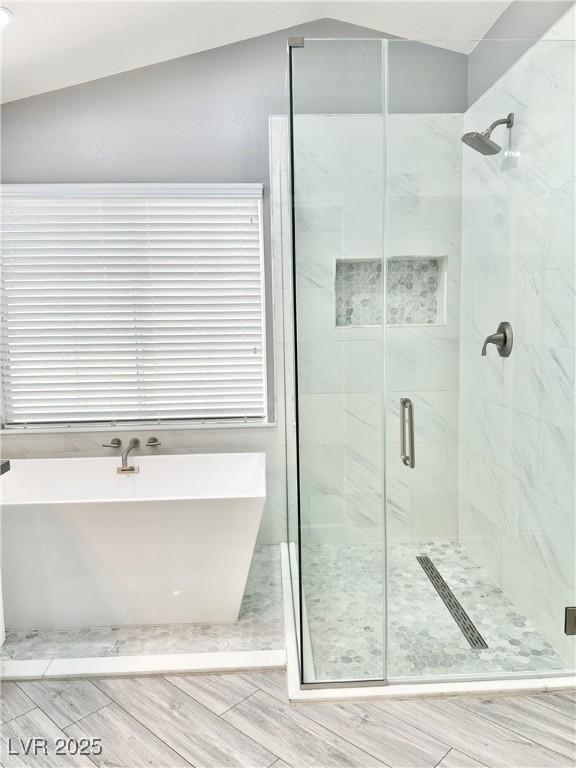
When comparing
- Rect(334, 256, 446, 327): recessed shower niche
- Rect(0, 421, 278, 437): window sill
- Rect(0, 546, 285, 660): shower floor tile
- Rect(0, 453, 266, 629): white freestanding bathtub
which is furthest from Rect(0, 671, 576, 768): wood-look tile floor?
Rect(0, 421, 278, 437): window sill

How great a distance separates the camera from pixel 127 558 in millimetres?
2604

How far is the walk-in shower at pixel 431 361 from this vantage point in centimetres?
202

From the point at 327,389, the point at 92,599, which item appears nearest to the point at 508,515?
the point at 327,389

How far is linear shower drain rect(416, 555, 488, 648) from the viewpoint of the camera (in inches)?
86.3

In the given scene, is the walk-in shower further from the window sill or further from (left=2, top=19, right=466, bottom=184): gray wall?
(left=2, top=19, right=466, bottom=184): gray wall

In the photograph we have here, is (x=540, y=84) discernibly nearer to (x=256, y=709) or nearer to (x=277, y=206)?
(x=277, y=206)

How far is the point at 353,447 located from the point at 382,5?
8.08 feet

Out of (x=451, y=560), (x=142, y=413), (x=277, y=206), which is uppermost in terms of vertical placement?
(x=277, y=206)

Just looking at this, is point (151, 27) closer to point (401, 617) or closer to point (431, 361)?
point (431, 361)

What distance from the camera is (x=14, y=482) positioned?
329cm

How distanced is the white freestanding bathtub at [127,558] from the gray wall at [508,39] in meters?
1.88

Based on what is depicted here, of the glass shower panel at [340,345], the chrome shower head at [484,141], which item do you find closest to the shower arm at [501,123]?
the chrome shower head at [484,141]

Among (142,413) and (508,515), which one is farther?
(142,413)

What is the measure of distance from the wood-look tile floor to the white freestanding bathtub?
457mm
